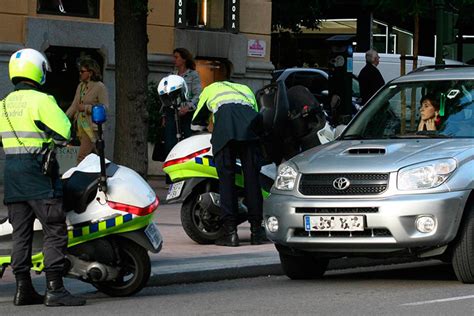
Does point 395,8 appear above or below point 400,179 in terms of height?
above

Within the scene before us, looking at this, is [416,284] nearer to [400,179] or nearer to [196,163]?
[400,179]

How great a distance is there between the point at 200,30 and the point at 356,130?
41.3 feet

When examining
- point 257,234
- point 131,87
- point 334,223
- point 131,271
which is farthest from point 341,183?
point 131,87

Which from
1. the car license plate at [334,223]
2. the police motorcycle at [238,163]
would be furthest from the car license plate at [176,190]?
the car license plate at [334,223]

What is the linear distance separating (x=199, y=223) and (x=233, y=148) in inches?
33.6

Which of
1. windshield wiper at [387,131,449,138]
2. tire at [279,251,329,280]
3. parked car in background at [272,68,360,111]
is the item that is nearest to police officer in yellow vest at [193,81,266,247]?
tire at [279,251,329,280]

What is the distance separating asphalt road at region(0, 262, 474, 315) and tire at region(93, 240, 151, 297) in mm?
88

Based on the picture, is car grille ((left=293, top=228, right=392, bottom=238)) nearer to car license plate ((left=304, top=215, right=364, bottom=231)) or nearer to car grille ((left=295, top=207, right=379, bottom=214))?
car license plate ((left=304, top=215, right=364, bottom=231))

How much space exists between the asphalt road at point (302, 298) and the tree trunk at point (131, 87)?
267 inches

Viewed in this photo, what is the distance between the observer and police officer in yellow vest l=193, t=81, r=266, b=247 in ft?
45.6

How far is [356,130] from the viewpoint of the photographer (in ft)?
42.0

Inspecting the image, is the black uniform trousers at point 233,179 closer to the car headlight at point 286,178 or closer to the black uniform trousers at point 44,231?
the car headlight at point 286,178

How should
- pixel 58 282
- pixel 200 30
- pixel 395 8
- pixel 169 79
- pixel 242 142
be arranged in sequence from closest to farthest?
pixel 58 282
pixel 242 142
pixel 169 79
pixel 395 8
pixel 200 30

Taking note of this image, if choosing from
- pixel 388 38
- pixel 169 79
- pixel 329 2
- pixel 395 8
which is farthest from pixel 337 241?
pixel 388 38
